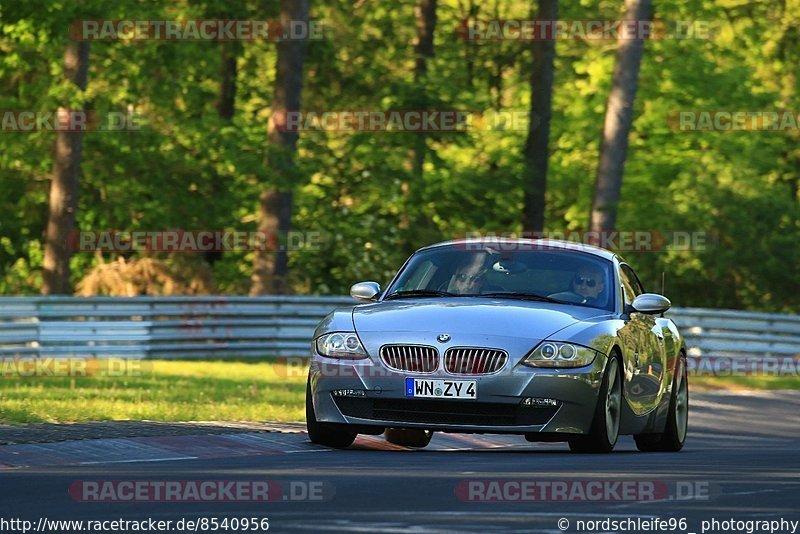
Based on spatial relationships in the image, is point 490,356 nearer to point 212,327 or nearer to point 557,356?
point 557,356

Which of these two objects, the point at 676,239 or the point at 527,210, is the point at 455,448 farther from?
the point at 527,210

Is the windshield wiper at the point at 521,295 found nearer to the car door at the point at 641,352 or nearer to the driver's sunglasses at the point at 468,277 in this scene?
the driver's sunglasses at the point at 468,277

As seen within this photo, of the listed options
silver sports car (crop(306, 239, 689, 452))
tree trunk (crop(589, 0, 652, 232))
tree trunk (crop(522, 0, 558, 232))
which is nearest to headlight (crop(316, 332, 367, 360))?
silver sports car (crop(306, 239, 689, 452))

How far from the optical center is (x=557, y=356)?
1270 centimetres

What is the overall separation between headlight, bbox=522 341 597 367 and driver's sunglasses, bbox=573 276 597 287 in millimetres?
1467

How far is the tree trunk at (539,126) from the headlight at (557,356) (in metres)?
27.2

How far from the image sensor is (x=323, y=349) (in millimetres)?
13234

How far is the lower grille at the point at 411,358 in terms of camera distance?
12.7 meters

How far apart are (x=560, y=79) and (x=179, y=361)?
2229cm

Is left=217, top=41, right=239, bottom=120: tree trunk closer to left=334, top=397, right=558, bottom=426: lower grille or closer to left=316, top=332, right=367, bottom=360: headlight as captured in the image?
left=316, top=332, right=367, bottom=360: headlight

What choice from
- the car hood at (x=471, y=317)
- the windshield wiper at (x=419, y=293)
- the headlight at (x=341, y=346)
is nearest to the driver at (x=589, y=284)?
the car hood at (x=471, y=317)

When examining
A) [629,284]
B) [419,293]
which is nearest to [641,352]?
[629,284]

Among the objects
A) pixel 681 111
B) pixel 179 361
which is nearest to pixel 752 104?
pixel 681 111

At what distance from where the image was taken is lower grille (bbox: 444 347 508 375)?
12594mm
